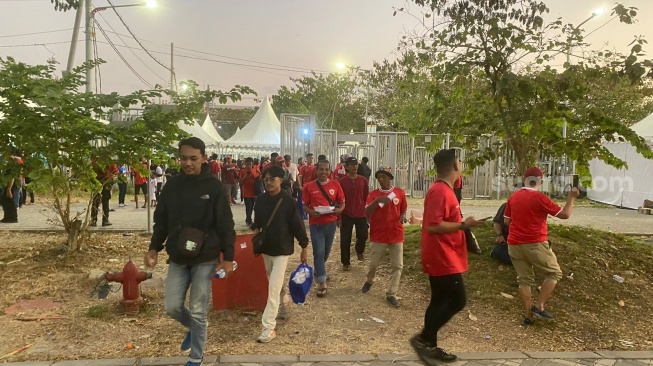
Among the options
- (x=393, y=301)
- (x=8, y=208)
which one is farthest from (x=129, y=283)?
(x=8, y=208)

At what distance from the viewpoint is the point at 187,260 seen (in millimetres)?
4219

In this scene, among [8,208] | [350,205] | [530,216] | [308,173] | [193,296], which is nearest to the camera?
[193,296]

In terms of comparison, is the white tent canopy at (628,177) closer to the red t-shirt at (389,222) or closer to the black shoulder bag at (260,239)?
the red t-shirt at (389,222)

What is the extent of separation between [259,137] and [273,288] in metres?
22.1

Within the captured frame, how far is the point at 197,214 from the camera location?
167 inches

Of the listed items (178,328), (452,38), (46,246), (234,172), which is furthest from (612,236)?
(234,172)

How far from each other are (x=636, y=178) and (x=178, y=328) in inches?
739

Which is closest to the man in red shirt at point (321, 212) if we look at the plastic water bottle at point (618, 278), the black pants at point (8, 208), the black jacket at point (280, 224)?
the black jacket at point (280, 224)

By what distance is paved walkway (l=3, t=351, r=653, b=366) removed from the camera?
4.65 meters

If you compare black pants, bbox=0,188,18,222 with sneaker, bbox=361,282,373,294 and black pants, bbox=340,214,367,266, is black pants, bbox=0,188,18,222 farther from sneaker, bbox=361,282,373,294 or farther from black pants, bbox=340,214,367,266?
sneaker, bbox=361,282,373,294

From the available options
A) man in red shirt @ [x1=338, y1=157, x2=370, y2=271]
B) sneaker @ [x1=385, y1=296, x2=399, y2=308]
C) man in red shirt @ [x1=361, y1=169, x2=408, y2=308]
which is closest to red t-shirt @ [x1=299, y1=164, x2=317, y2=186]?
man in red shirt @ [x1=338, y1=157, x2=370, y2=271]

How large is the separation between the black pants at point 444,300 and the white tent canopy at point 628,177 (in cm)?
1610

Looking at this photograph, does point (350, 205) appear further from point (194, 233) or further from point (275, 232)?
Result: point (194, 233)

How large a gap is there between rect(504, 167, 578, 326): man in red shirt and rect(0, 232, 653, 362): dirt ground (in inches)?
18.0
